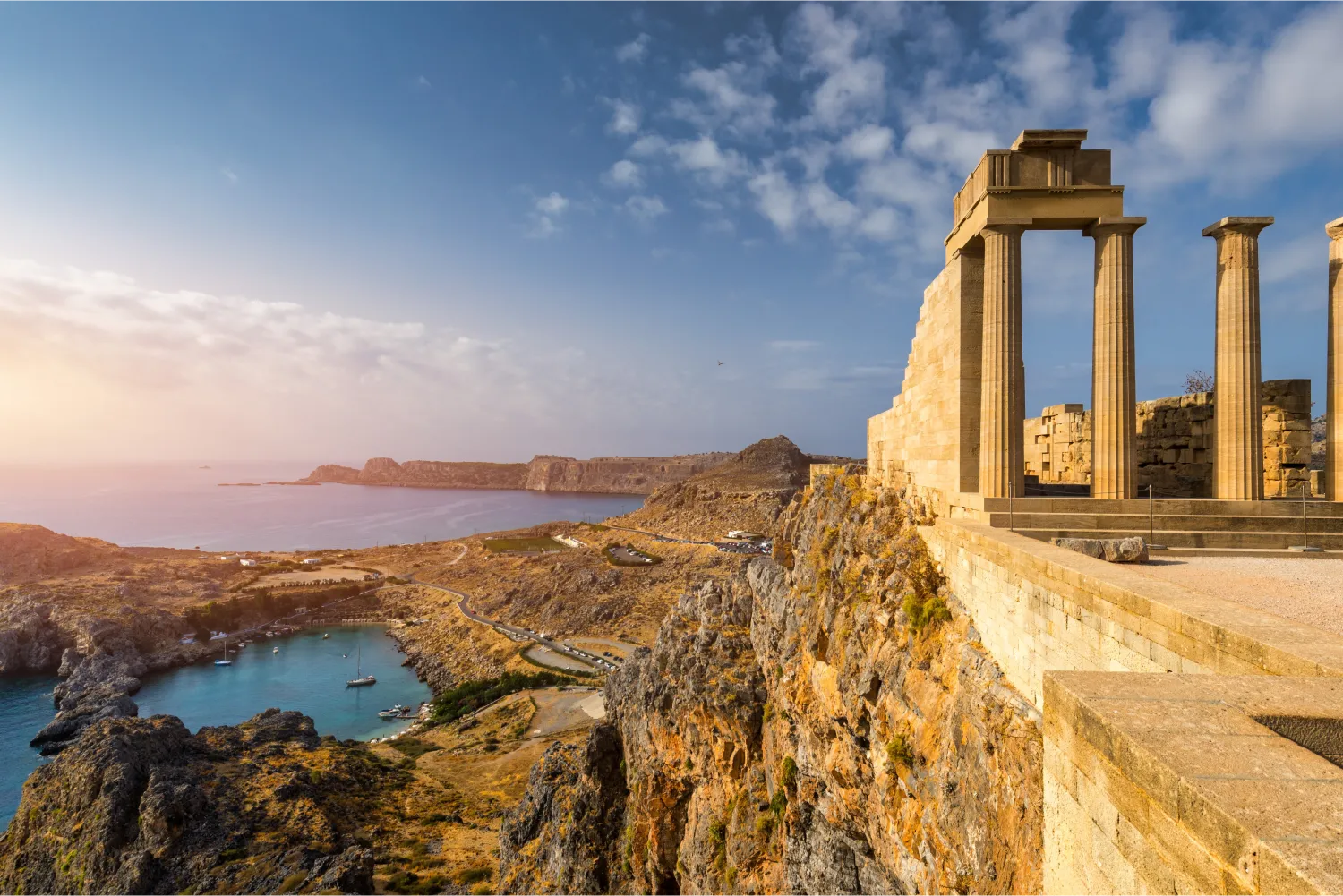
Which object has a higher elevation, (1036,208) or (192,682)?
(1036,208)

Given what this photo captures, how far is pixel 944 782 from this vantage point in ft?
29.7

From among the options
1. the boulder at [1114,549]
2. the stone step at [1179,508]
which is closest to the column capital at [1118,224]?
the stone step at [1179,508]

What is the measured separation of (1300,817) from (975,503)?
950 cm

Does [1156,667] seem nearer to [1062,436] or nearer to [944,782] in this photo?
[944,782]

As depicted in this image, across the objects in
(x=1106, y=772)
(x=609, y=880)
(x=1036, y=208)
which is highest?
(x=1036, y=208)

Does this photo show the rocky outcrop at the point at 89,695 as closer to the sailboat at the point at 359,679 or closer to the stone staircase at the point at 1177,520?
the sailboat at the point at 359,679

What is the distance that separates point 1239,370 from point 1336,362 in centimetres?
244

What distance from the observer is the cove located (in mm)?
58688

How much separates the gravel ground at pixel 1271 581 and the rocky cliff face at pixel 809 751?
2735mm

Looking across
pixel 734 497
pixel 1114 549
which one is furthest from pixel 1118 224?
pixel 734 497

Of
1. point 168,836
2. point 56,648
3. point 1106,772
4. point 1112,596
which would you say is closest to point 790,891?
point 1112,596

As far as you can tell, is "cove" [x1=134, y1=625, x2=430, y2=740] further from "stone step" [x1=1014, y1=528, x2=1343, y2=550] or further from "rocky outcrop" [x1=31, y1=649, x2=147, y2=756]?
"stone step" [x1=1014, y1=528, x2=1343, y2=550]

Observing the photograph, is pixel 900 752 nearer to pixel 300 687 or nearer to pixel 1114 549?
pixel 1114 549

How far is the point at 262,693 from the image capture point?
65.5 m
